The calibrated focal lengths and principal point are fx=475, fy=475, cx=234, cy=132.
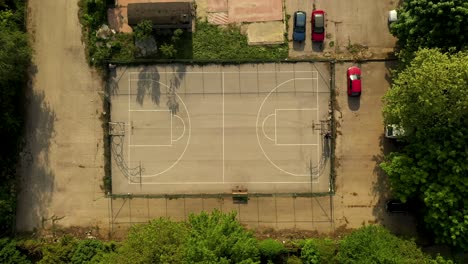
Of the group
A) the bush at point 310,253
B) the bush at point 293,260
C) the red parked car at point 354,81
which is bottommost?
the bush at point 293,260

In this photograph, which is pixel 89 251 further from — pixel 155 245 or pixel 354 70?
pixel 354 70

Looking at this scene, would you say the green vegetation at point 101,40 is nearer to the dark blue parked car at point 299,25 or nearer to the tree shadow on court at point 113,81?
the tree shadow on court at point 113,81

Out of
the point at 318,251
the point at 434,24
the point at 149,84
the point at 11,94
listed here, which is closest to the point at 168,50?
the point at 149,84

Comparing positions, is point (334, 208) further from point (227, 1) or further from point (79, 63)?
point (79, 63)

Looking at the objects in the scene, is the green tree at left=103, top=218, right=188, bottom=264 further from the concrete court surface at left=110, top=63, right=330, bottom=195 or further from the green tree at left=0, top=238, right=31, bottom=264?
the green tree at left=0, top=238, right=31, bottom=264

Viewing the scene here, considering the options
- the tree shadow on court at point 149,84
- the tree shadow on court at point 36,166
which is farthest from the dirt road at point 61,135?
the tree shadow on court at point 149,84

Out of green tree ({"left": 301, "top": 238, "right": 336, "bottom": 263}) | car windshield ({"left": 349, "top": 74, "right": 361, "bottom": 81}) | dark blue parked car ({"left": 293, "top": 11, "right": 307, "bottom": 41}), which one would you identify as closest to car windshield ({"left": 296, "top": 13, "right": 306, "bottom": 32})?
dark blue parked car ({"left": 293, "top": 11, "right": 307, "bottom": 41})

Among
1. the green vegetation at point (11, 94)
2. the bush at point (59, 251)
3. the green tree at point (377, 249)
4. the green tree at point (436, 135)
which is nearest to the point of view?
the green tree at point (436, 135)
